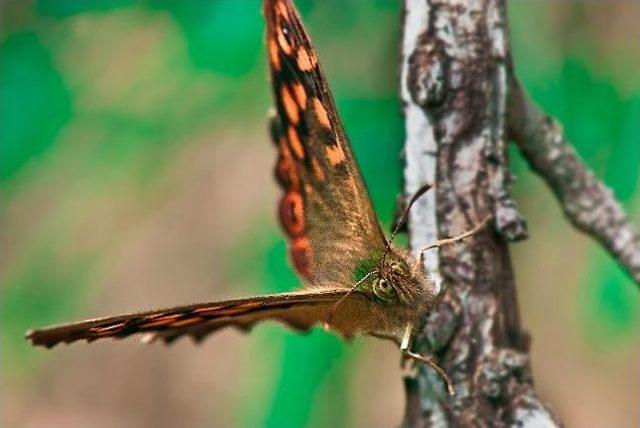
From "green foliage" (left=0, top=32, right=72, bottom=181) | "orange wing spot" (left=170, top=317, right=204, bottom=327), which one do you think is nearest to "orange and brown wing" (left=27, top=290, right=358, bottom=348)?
"orange wing spot" (left=170, top=317, right=204, bottom=327)

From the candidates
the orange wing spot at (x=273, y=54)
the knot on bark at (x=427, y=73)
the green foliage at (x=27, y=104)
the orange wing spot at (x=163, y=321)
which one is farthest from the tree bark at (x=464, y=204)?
the green foliage at (x=27, y=104)

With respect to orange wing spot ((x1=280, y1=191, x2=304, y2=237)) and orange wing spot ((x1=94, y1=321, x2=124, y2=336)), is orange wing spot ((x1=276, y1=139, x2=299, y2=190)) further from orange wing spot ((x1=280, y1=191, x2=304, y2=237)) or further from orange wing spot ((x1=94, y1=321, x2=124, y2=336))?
orange wing spot ((x1=94, y1=321, x2=124, y2=336))

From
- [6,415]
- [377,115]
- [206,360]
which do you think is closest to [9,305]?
[6,415]

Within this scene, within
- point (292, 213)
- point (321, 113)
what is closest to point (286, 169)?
point (292, 213)

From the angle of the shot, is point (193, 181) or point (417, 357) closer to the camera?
point (417, 357)

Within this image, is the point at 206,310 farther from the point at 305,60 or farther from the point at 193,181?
the point at 193,181

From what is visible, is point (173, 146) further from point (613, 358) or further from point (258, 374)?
point (613, 358)
